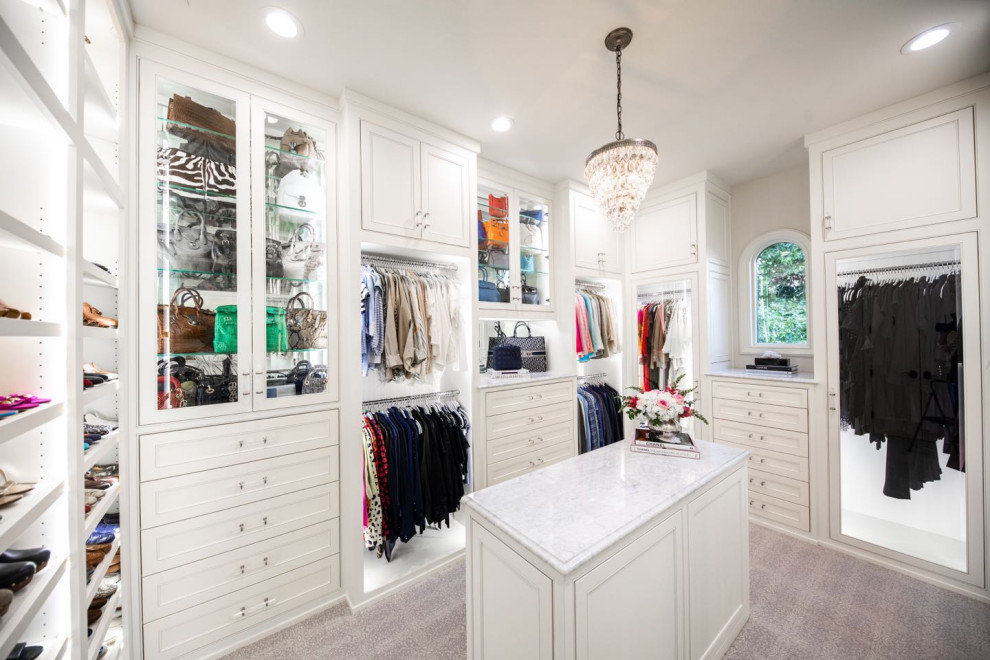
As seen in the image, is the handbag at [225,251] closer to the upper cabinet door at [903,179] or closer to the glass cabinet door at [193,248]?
the glass cabinet door at [193,248]

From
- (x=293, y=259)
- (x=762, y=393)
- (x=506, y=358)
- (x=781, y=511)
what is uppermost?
(x=293, y=259)

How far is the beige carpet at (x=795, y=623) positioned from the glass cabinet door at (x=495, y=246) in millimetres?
1963

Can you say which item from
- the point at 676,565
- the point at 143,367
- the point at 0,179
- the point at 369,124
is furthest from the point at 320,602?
the point at 369,124

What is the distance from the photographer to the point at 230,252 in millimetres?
1747

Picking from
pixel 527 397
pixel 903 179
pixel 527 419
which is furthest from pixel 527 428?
pixel 903 179

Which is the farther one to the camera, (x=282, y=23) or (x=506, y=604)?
(x=282, y=23)

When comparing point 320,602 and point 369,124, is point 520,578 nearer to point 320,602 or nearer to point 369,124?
point 320,602

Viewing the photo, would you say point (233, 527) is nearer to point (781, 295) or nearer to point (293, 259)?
point (293, 259)

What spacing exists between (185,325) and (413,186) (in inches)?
55.3

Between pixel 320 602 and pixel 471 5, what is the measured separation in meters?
3.00

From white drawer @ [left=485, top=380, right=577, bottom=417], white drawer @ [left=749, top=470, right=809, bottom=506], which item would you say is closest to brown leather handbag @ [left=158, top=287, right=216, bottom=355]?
white drawer @ [left=485, top=380, right=577, bottom=417]

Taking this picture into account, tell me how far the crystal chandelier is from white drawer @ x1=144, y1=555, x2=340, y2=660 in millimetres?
2360

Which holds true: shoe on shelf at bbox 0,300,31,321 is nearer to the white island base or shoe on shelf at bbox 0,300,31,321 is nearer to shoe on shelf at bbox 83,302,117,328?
shoe on shelf at bbox 83,302,117,328

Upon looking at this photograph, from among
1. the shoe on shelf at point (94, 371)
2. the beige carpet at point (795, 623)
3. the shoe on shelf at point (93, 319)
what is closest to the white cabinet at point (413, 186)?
the shoe on shelf at point (93, 319)
